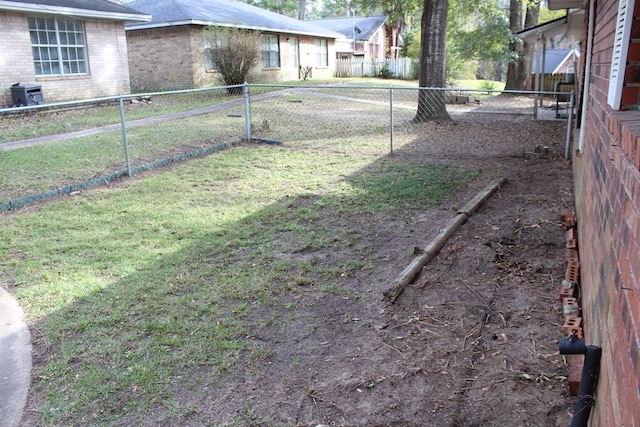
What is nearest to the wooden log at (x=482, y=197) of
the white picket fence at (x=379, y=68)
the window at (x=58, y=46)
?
the window at (x=58, y=46)

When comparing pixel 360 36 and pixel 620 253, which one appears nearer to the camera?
pixel 620 253

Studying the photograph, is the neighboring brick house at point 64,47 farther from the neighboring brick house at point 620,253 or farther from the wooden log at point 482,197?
the neighboring brick house at point 620,253

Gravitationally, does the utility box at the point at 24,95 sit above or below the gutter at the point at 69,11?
below

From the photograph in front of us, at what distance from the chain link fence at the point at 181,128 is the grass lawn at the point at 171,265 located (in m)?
1.10

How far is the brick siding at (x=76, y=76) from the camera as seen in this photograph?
1585 cm

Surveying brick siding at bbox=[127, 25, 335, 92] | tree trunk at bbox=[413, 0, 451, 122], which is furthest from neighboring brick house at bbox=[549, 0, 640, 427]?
brick siding at bbox=[127, 25, 335, 92]

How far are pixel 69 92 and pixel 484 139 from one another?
519 inches

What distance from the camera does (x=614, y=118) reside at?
276 cm

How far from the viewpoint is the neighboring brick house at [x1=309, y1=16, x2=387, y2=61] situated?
42438 millimetres

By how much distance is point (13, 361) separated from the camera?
371cm

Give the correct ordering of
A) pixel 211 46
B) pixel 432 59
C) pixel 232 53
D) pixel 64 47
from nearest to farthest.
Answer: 1. pixel 432 59
2. pixel 64 47
3. pixel 232 53
4. pixel 211 46

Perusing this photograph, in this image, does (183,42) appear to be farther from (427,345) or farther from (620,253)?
(620,253)

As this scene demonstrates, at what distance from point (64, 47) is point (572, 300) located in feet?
59.1

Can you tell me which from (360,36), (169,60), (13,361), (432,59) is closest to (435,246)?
(13,361)
